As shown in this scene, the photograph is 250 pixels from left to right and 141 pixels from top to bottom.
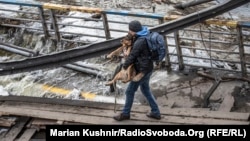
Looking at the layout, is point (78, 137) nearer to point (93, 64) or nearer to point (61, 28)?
point (93, 64)

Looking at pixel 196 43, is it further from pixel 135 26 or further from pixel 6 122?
pixel 6 122

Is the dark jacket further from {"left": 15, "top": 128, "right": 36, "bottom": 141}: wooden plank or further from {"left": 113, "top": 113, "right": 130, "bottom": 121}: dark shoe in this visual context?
{"left": 15, "top": 128, "right": 36, "bottom": 141}: wooden plank

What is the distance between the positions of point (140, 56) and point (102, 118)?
5.52 ft

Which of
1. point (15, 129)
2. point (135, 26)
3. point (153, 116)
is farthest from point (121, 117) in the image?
point (15, 129)

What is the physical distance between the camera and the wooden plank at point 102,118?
26.7 feet

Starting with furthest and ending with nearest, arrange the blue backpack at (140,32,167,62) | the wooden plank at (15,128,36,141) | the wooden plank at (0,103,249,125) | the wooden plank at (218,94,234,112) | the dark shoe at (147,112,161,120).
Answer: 1. the wooden plank at (218,94,234,112)
2. the wooden plank at (15,128,36,141)
3. the dark shoe at (147,112,161,120)
4. the wooden plank at (0,103,249,125)
5. the blue backpack at (140,32,167,62)

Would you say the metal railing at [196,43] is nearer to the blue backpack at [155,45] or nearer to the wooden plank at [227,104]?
the wooden plank at [227,104]

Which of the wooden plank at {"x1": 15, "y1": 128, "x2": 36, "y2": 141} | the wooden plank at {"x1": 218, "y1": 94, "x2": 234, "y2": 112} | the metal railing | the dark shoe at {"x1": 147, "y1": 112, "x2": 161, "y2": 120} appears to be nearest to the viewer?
the dark shoe at {"x1": 147, "y1": 112, "x2": 161, "y2": 120}

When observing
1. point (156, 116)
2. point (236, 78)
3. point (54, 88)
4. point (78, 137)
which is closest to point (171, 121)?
point (156, 116)

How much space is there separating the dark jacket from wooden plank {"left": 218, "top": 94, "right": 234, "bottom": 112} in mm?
1989

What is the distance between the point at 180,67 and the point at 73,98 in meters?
2.67

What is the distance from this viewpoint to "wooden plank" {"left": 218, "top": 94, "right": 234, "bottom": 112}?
8.73 meters

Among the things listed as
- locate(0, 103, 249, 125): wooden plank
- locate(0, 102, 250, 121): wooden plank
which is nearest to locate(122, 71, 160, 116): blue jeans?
locate(0, 103, 249, 125): wooden plank

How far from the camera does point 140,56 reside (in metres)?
7.61
